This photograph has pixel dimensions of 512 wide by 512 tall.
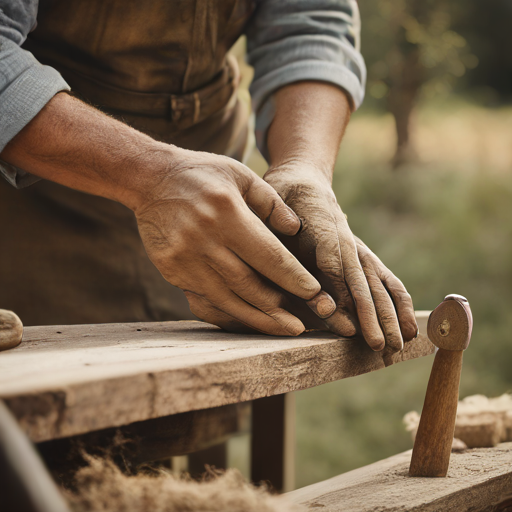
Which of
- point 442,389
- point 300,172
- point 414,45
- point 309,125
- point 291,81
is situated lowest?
point 442,389

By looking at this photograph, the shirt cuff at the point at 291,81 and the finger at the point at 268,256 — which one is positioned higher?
the shirt cuff at the point at 291,81

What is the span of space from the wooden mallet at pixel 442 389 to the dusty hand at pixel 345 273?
6 cm

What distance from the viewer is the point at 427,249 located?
16.8 ft

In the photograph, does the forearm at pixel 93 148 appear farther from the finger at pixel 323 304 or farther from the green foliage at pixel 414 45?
the green foliage at pixel 414 45

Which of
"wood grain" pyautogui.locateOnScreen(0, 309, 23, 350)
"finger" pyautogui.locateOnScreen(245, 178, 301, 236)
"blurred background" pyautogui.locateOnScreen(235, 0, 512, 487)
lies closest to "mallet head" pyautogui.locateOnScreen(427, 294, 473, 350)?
"finger" pyautogui.locateOnScreen(245, 178, 301, 236)

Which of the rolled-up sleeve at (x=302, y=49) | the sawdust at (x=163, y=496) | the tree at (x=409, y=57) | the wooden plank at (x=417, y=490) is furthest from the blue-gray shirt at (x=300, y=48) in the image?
the tree at (x=409, y=57)

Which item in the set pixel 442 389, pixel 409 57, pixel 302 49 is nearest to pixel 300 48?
pixel 302 49

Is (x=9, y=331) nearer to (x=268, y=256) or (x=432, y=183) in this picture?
(x=268, y=256)

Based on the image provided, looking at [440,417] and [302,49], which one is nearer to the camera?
[440,417]

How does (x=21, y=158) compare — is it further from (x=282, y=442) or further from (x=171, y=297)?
(x=282, y=442)

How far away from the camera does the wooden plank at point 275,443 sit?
58.6 inches

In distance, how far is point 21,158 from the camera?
0.88 meters

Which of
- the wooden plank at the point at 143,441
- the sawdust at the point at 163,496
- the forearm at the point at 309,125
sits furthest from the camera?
the forearm at the point at 309,125

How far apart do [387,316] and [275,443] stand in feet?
2.64
